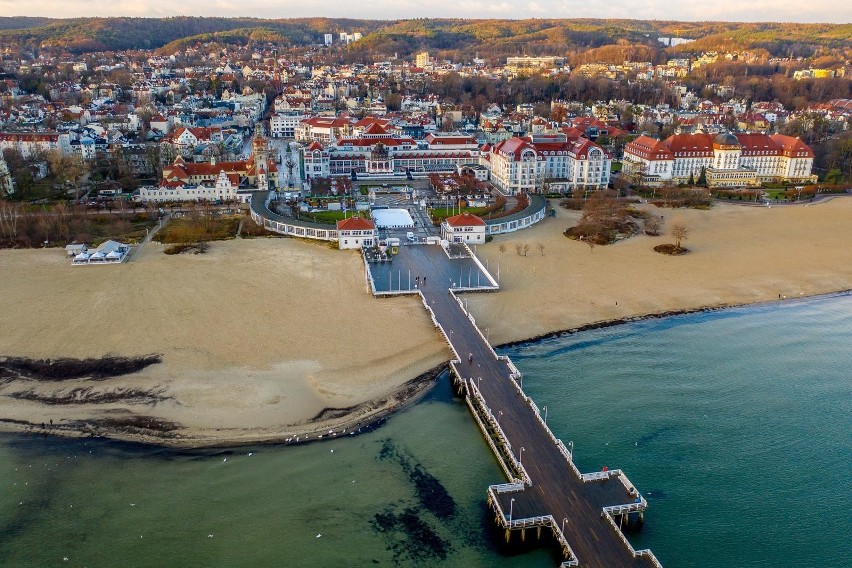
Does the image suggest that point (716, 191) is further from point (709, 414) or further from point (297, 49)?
point (297, 49)

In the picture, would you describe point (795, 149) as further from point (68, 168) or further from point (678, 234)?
point (68, 168)

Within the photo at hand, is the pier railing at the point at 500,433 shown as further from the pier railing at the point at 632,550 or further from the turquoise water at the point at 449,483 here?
the pier railing at the point at 632,550

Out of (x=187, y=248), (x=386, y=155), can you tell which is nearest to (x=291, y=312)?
(x=187, y=248)

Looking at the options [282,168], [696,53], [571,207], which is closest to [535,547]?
[571,207]

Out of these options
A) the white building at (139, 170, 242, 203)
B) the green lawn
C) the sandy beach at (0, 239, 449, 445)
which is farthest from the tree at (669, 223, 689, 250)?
the white building at (139, 170, 242, 203)

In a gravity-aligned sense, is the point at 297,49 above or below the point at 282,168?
above

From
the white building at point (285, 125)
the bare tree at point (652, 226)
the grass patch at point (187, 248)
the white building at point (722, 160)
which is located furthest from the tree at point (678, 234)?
the white building at point (285, 125)

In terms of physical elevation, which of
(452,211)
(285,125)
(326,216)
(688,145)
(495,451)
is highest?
(285,125)
